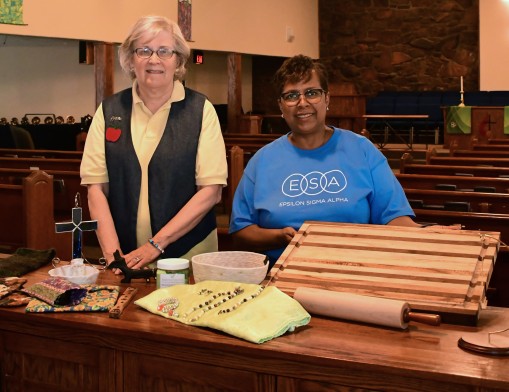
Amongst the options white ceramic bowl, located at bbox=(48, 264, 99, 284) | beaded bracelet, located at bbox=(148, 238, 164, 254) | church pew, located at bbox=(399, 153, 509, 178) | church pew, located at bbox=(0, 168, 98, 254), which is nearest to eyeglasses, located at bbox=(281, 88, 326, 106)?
beaded bracelet, located at bbox=(148, 238, 164, 254)

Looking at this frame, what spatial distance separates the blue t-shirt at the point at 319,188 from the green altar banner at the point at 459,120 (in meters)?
10.8

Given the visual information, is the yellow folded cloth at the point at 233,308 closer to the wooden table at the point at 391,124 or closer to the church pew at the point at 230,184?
the church pew at the point at 230,184

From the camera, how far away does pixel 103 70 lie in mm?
11219

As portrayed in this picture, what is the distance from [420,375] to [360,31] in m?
16.4

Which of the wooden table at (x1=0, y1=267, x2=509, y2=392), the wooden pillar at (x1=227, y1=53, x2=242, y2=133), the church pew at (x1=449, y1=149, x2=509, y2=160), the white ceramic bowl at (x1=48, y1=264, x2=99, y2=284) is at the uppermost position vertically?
the wooden pillar at (x1=227, y1=53, x2=242, y2=133)

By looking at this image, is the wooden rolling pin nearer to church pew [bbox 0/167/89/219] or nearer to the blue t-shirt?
the blue t-shirt

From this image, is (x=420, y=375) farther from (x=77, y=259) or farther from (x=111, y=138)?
(x=111, y=138)

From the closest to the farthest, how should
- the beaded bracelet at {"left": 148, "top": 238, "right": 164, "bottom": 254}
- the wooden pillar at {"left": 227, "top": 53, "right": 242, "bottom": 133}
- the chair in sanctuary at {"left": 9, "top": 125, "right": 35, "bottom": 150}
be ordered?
the beaded bracelet at {"left": 148, "top": 238, "right": 164, "bottom": 254}, the chair in sanctuary at {"left": 9, "top": 125, "right": 35, "bottom": 150}, the wooden pillar at {"left": 227, "top": 53, "right": 242, "bottom": 133}

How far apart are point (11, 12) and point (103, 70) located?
1632 millimetres

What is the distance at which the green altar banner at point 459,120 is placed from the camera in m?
13.1

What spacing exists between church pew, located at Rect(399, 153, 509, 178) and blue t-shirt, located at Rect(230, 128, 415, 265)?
12.9 ft

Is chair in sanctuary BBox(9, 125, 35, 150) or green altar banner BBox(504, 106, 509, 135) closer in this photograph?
chair in sanctuary BBox(9, 125, 35, 150)

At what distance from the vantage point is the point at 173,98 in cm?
286

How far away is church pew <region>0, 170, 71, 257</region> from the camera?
14.4 ft
